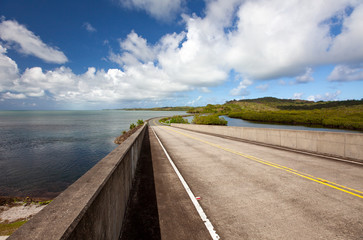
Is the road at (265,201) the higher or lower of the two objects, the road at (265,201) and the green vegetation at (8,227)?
the higher

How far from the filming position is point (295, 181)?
6109 millimetres

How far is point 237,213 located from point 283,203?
1.45m

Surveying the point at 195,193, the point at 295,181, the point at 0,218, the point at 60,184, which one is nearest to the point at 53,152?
the point at 60,184

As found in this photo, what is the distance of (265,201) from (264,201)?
0.03 meters

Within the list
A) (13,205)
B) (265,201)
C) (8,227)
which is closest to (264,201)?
(265,201)

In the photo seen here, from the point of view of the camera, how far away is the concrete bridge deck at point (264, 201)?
3.60m

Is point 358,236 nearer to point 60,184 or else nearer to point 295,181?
point 295,181

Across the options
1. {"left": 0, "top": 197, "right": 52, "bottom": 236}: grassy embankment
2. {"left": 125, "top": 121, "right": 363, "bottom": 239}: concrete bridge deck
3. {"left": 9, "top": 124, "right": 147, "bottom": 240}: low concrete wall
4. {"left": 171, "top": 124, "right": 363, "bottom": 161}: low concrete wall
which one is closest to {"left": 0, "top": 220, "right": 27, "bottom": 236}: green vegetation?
{"left": 0, "top": 197, "right": 52, "bottom": 236}: grassy embankment

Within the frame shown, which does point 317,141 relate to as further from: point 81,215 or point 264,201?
point 81,215

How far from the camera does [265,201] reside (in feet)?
15.7

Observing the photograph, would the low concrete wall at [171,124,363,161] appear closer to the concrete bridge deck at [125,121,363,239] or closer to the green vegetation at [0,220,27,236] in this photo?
the concrete bridge deck at [125,121,363,239]

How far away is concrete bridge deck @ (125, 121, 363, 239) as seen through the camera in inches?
142

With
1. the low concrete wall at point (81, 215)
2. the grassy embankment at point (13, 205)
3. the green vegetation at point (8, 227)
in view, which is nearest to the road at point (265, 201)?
the low concrete wall at point (81, 215)

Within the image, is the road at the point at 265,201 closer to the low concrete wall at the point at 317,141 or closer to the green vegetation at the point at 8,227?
the low concrete wall at the point at 317,141
